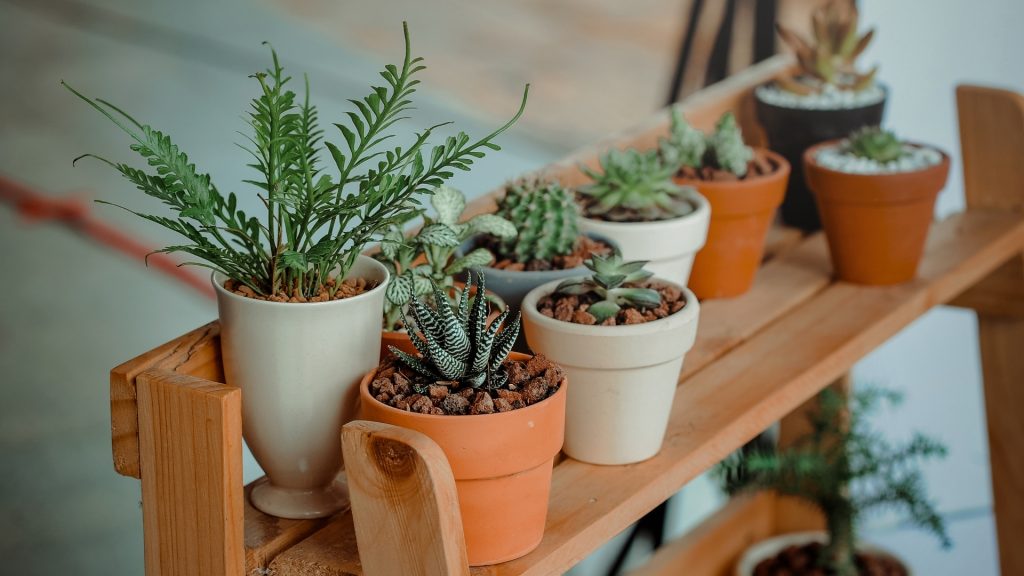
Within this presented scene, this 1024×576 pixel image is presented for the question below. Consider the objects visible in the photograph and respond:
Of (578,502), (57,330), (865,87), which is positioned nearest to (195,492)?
(578,502)

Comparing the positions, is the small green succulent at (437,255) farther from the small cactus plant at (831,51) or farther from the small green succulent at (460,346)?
the small cactus plant at (831,51)

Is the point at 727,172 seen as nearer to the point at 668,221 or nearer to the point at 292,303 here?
the point at 668,221

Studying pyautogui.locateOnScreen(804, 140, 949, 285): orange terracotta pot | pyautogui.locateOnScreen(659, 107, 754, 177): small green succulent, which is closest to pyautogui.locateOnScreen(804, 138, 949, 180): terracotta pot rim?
pyautogui.locateOnScreen(804, 140, 949, 285): orange terracotta pot

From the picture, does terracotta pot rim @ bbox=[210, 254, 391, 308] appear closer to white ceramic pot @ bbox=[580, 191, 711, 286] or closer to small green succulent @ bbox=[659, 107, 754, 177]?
white ceramic pot @ bbox=[580, 191, 711, 286]

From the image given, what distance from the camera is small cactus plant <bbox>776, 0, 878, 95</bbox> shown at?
1.49 metres

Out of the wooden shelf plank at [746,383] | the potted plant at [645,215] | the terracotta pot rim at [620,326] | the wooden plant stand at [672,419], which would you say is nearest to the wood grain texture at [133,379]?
the wooden plant stand at [672,419]

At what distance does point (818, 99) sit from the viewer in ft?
4.93

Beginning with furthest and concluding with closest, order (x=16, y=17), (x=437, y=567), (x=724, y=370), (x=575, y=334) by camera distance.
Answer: (x=16, y=17)
(x=724, y=370)
(x=575, y=334)
(x=437, y=567)

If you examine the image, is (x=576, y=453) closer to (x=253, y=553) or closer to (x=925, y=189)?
(x=253, y=553)

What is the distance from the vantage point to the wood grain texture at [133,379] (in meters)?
0.77

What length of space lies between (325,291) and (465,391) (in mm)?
138

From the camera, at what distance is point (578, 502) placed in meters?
0.86

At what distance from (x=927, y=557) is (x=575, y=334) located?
6.25ft

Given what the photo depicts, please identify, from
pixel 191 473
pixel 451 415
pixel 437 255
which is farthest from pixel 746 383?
pixel 191 473
